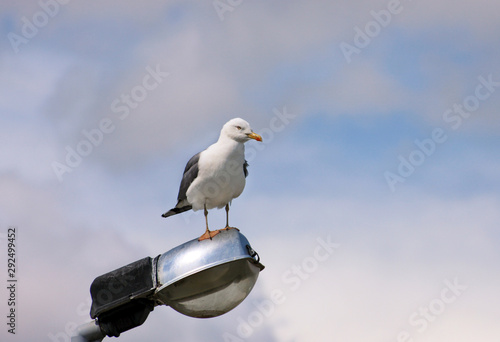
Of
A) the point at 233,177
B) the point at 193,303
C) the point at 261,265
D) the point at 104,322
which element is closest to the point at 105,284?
the point at 104,322

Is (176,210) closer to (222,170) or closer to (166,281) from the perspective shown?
(222,170)

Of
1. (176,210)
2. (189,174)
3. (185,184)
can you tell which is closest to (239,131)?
(189,174)

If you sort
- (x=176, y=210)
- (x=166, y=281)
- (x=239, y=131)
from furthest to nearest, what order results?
(x=176, y=210) < (x=239, y=131) < (x=166, y=281)

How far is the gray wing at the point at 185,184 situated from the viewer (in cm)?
1142

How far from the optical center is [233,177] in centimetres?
1088

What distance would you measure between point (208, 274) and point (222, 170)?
468 cm

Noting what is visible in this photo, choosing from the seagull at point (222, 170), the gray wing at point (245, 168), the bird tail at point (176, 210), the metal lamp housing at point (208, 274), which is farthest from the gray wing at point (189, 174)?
the metal lamp housing at point (208, 274)

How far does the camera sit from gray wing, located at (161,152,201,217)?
1142 cm

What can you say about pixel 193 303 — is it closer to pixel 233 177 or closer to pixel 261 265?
pixel 261 265

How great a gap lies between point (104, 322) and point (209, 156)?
5171 millimetres

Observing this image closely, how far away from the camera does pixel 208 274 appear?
6328mm

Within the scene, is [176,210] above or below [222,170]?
above

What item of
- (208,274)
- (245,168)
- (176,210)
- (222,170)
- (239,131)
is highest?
(176,210)

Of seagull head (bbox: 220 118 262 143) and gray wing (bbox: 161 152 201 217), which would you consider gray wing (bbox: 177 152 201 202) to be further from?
seagull head (bbox: 220 118 262 143)
